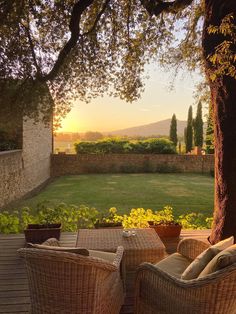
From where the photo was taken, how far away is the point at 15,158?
45.5ft

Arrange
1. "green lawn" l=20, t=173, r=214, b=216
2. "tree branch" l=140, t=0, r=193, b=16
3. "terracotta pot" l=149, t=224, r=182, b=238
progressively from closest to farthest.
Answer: "terracotta pot" l=149, t=224, r=182, b=238, "tree branch" l=140, t=0, r=193, b=16, "green lawn" l=20, t=173, r=214, b=216

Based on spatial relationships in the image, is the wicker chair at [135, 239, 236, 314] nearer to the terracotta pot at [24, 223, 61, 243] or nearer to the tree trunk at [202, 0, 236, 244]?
the tree trunk at [202, 0, 236, 244]

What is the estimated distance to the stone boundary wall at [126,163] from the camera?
2205 cm

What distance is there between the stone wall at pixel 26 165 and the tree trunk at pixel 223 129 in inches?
235

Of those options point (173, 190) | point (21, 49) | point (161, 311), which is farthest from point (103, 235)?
point (173, 190)

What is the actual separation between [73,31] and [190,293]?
540 centimetres

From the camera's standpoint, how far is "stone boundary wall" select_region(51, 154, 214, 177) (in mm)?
A: 22047

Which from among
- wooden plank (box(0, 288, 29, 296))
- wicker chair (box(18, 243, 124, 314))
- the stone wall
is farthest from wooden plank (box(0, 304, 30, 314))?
the stone wall

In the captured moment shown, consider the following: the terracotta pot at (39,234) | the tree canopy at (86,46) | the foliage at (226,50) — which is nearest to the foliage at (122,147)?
the tree canopy at (86,46)

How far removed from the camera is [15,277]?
14.1 feet

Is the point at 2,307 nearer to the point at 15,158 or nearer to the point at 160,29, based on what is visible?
the point at 160,29

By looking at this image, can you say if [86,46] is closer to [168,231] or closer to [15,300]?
[168,231]

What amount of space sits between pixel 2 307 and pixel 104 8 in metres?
5.93

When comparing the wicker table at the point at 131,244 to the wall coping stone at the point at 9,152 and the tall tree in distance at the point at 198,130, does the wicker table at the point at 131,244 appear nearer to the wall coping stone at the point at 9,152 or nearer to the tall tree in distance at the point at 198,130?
the wall coping stone at the point at 9,152
